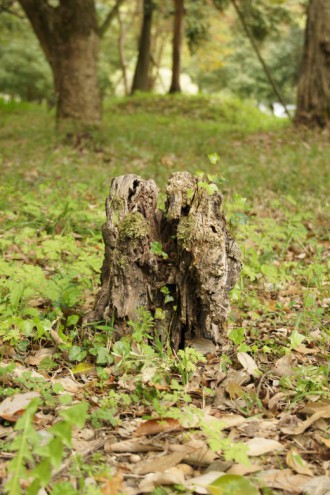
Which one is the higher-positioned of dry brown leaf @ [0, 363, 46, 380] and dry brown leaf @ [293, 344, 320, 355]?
dry brown leaf @ [293, 344, 320, 355]

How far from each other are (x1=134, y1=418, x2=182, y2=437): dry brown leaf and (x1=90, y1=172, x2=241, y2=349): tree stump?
70 cm

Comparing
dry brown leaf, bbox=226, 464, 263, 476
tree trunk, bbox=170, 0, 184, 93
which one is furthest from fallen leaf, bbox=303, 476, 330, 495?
tree trunk, bbox=170, 0, 184, 93

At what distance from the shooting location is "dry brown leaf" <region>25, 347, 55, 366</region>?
10.4 feet

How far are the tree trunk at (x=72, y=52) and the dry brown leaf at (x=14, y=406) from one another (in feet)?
24.1

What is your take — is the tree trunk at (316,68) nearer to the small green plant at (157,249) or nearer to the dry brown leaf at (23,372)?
the small green plant at (157,249)

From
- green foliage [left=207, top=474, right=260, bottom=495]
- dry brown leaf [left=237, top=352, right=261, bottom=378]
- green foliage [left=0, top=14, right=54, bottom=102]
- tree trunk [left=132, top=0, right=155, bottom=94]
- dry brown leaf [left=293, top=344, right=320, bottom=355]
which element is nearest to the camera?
green foliage [left=207, top=474, right=260, bottom=495]

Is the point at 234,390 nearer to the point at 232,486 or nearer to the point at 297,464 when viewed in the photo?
the point at 297,464

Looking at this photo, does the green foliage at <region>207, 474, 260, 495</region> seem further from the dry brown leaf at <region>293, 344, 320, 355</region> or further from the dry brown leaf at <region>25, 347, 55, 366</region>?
the dry brown leaf at <region>25, 347, 55, 366</region>

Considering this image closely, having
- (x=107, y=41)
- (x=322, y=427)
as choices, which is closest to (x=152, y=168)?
(x=322, y=427)

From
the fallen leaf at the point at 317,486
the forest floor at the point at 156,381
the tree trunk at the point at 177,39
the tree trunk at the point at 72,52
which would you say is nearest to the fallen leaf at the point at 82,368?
the forest floor at the point at 156,381

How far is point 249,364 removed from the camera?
10.1ft

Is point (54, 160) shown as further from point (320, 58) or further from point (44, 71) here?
point (44, 71)

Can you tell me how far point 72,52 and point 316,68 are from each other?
4.46m

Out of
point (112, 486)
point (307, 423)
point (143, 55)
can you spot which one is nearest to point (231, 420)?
point (307, 423)
